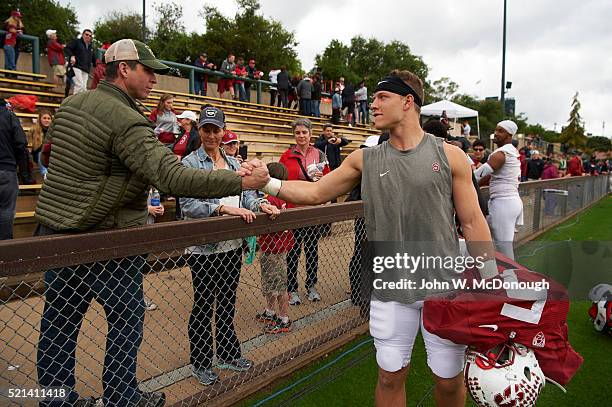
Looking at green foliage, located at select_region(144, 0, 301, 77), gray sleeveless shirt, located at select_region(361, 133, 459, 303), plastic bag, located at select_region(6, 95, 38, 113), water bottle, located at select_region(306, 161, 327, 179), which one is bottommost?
gray sleeveless shirt, located at select_region(361, 133, 459, 303)

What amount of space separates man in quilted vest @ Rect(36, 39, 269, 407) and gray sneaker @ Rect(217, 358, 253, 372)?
79 centimetres

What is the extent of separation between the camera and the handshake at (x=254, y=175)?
2484 mm

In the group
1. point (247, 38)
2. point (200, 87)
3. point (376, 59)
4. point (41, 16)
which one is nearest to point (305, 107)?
point (200, 87)

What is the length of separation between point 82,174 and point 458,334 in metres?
1.91

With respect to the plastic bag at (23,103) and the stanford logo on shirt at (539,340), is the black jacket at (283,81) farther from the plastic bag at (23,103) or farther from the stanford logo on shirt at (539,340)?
the stanford logo on shirt at (539,340)

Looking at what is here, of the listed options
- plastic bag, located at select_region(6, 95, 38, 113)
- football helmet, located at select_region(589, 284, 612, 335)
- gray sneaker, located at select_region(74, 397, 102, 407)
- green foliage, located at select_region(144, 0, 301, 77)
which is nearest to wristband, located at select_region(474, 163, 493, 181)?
football helmet, located at select_region(589, 284, 612, 335)

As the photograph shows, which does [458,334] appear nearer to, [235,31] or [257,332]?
[257,332]

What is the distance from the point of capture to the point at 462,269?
243cm

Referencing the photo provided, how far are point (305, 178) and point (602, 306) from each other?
10.3ft

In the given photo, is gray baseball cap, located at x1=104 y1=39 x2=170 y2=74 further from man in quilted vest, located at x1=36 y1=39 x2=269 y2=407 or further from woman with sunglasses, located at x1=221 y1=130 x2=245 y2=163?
woman with sunglasses, located at x1=221 y1=130 x2=245 y2=163

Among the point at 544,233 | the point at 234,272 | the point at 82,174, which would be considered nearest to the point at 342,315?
the point at 234,272

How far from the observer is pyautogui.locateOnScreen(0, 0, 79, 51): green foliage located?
37.8 m

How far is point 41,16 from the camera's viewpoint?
40.4 metres

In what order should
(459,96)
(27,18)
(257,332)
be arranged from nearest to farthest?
(257,332) → (27,18) → (459,96)
